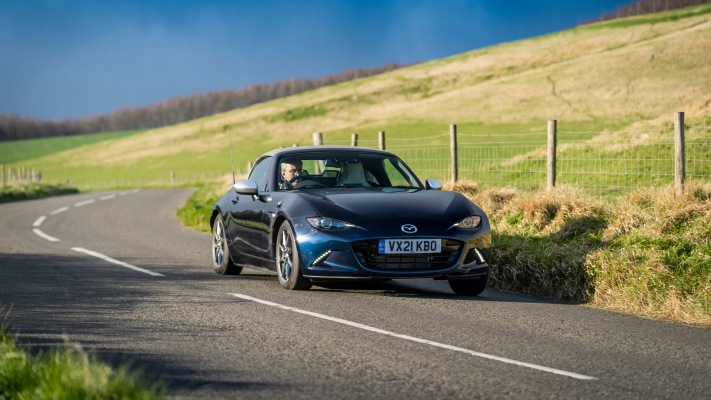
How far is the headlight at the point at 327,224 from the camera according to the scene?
966cm

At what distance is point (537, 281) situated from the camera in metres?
10.8

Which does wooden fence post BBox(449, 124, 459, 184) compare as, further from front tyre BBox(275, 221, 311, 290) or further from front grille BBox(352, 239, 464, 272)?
front grille BBox(352, 239, 464, 272)

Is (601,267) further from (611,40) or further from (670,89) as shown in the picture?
(611,40)

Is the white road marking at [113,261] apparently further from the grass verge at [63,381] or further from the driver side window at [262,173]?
the grass verge at [63,381]

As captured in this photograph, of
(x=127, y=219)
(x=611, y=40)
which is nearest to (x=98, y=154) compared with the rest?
(x=611, y=40)

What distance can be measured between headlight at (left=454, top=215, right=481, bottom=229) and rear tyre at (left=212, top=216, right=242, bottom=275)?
132 inches

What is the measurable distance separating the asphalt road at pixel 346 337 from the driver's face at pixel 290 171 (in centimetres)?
124

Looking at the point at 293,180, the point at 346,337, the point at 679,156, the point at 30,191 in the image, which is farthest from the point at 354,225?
the point at 30,191

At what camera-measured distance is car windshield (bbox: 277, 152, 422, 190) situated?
438 inches

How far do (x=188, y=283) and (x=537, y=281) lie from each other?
12.9ft

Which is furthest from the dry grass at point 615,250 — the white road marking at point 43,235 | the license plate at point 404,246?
the white road marking at point 43,235

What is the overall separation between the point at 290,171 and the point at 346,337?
425 cm

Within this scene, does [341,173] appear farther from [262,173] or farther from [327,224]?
[327,224]

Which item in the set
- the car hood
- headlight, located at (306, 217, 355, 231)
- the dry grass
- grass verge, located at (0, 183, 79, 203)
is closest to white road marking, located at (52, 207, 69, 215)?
grass verge, located at (0, 183, 79, 203)
